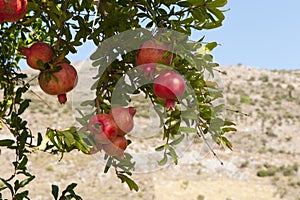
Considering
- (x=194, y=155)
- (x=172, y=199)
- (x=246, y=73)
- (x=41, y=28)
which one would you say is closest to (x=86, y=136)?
(x=41, y=28)

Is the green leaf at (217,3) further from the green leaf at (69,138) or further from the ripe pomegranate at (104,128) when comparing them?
the green leaf at (69,138)

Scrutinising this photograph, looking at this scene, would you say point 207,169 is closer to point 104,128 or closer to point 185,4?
point 185,4

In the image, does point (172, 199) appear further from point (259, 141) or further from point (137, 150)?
point (259, 141)

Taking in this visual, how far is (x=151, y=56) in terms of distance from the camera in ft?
4.42

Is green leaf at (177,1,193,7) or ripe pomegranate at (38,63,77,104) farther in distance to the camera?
green leaf at (177,1,193,7)

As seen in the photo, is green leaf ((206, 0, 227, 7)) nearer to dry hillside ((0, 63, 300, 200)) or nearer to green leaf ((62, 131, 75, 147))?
green leaf ((62, 131, 75, 147))

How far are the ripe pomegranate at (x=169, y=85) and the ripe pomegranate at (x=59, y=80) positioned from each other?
25cm

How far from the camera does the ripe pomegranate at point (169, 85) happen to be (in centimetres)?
128

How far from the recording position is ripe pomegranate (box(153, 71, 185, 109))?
1.28 metres

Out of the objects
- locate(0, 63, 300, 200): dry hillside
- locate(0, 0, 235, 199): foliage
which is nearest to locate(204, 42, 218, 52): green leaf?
locate(0, 0, 235, 199): foliage

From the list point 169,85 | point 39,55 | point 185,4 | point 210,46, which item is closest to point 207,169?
point 210,46

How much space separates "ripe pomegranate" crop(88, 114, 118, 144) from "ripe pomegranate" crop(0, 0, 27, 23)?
0.33 metres

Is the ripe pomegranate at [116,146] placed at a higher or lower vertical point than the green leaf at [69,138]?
lower

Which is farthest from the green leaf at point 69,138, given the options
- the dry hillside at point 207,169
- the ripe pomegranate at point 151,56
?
the dry hillside at point 207,169
